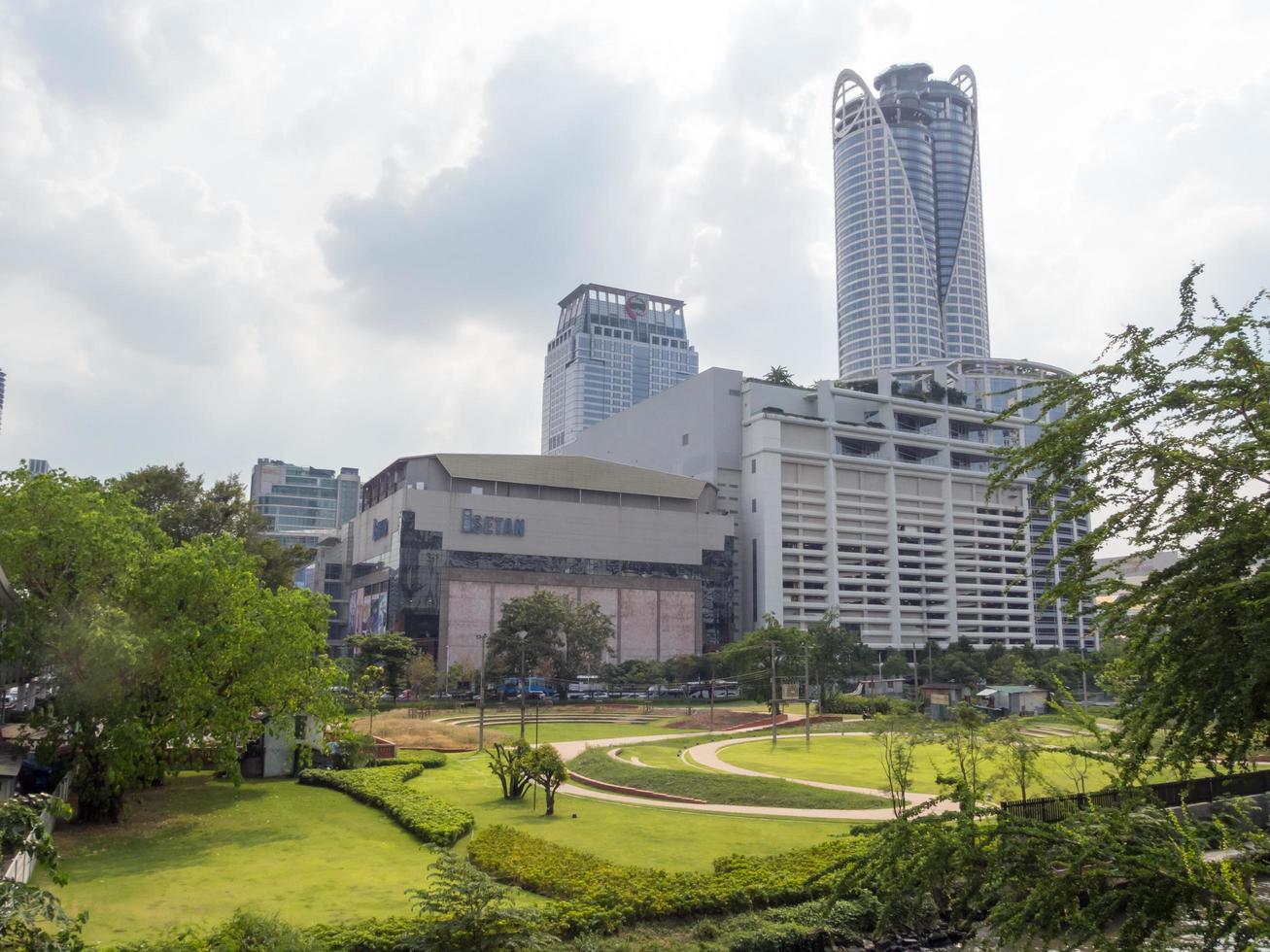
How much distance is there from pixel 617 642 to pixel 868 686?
88.7 feet

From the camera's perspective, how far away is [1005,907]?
368 inches

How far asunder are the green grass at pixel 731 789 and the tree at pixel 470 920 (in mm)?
16360

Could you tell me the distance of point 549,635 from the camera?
82.4 m

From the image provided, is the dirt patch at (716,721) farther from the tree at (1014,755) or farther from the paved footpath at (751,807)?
the tree at (1014,755)

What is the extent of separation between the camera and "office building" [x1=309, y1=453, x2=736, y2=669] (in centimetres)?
9300

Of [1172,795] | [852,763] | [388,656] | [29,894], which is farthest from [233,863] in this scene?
[388,656]

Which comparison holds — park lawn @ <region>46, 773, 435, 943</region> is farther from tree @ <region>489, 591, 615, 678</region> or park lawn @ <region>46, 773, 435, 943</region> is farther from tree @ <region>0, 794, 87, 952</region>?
tree @ <region>489, 591, 615, 678</region>

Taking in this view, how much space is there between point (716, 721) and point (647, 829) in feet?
120

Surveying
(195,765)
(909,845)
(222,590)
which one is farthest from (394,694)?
(909,845)

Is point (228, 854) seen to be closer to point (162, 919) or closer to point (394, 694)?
point (162, 919)

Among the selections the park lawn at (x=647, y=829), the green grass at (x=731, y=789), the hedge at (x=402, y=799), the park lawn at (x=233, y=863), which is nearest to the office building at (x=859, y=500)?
the green grass at (x=731, y=789)

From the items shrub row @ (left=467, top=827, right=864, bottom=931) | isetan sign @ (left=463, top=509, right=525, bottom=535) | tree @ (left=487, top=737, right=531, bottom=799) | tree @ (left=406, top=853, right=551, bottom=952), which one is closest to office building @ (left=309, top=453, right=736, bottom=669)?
isetan sign @ (left=463, top=509, right=525, bottom=535)

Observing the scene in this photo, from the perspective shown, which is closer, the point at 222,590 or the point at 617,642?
the point at 222,590

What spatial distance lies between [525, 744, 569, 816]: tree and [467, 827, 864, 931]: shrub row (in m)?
5.72
